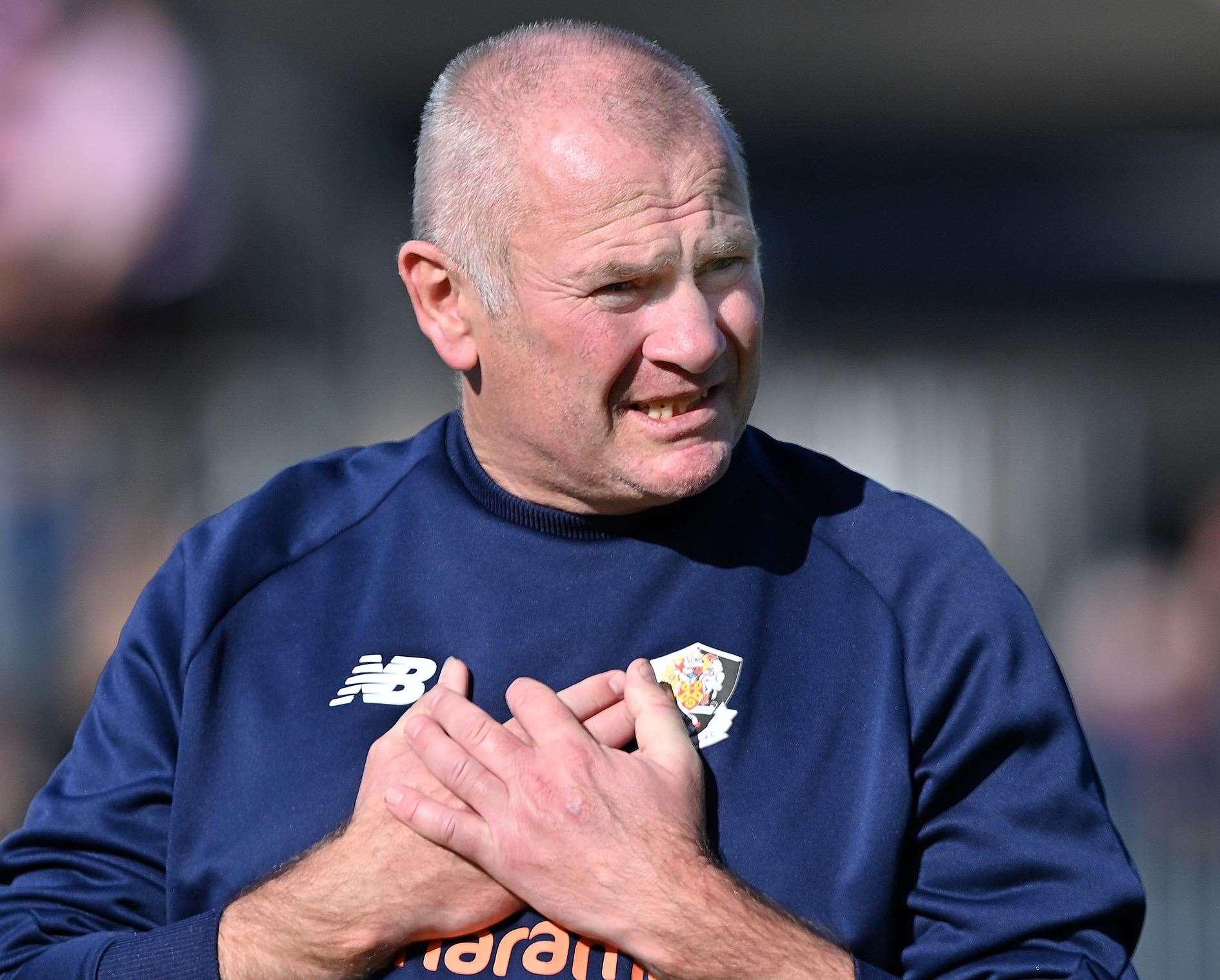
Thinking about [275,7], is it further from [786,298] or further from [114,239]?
[786,298]

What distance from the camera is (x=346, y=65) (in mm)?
6230

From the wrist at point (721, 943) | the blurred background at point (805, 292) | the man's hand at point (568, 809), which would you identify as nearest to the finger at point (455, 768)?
the man's hand at point (568, 809)

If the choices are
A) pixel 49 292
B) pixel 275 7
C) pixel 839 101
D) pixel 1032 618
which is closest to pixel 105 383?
pixel 49 292

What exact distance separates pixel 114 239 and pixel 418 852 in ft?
13.0

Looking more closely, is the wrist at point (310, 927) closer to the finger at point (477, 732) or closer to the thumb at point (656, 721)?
the finger at point (477, 732)

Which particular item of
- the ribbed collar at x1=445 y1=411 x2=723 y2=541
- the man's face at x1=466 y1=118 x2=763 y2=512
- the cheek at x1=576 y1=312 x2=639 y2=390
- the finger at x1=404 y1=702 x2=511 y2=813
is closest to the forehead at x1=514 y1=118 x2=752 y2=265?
the man's face at x1=466 y1=118 x2=763 y2=512

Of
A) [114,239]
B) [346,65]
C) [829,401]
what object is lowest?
[829,401]

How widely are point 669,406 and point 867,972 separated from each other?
0.78 metres

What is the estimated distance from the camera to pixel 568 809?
73.7 inches

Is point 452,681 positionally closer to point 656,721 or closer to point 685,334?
point 656,721

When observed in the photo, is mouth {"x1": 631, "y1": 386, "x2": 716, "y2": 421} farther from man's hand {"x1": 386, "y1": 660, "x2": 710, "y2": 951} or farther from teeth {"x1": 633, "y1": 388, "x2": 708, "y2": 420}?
man's hand {"x1": 386, "y1": 660, "x2": 710, "y2": 951}

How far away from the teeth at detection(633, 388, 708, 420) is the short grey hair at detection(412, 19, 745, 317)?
0.24 meters

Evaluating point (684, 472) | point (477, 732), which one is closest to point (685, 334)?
point (684, 472)

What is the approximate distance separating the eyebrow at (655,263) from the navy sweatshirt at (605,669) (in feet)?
1.20
